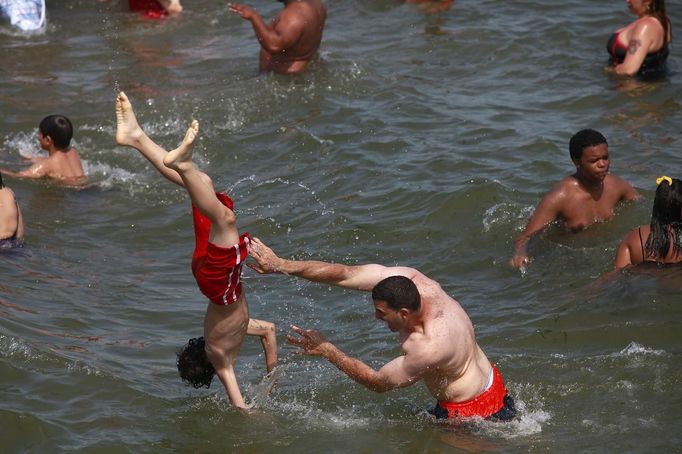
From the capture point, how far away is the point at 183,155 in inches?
216

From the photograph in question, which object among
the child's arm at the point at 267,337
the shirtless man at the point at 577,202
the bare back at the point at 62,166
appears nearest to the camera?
the child's arm at the point at 267,337

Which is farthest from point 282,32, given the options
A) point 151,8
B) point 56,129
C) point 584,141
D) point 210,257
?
point 210,257

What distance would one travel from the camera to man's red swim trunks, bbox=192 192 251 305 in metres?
5.75

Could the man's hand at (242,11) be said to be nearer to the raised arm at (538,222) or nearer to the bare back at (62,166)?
the bare back at (62,166)

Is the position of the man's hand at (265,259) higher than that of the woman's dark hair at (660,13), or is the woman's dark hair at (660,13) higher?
the woman's dark hair at (660,13)

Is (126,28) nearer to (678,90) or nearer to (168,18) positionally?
(168,18)

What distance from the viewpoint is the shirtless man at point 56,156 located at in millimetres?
10273

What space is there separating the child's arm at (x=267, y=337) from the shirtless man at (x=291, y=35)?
5.61 meters

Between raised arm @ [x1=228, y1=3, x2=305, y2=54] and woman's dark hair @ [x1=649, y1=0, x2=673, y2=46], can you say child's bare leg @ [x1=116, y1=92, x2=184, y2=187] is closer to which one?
raised arm @ [x1=228, y1=3, x2=305, y2=54]

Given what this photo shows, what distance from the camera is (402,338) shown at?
5906 mm

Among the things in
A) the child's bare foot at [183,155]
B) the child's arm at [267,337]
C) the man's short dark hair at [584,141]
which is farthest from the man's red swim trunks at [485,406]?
the man's short dark hair at [584,141]

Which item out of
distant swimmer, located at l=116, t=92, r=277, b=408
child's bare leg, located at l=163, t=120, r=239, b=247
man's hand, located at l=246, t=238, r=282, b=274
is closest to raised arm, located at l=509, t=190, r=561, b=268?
distant swimmer, located at l=116, t=92, r=277, b=408

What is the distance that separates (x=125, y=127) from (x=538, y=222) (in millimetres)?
3767

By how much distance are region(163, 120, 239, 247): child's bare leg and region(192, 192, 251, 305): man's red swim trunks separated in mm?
56
